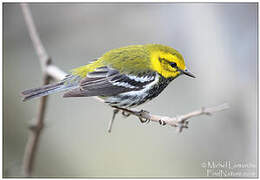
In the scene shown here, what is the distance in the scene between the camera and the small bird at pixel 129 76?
137 inches

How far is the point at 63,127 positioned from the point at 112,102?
8.82ft

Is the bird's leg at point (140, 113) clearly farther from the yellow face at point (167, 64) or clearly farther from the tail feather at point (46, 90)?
the tail feather at point (46, 90)

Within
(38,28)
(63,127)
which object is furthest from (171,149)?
(38,28)

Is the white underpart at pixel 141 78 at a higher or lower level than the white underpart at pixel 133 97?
higher

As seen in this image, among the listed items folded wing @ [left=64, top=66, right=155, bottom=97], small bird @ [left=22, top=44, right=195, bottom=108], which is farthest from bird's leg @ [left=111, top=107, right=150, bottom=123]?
folded wing @ [left=64, top=66, right=155, bottom=97]

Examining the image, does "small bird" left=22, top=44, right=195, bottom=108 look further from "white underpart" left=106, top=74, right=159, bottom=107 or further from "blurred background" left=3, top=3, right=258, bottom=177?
"blurred background" left=3, top=3, right=258, bottom=177

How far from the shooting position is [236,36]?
15.5 ft

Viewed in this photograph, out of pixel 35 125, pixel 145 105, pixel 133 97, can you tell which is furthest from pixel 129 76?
pixel 145 105

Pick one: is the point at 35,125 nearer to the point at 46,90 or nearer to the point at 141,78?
the point at 46,90

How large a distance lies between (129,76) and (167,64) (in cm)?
41

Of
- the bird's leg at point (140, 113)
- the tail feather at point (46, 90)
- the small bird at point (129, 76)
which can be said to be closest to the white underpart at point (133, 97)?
the small bird at point (129, 76)

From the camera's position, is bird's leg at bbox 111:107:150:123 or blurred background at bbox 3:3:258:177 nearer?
bird's leg at bbox 111:107:150:123

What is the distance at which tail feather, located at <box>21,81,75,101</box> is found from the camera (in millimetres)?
3229

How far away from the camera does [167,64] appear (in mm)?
3490
